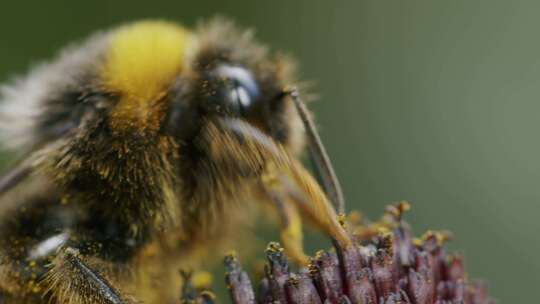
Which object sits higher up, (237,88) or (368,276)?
(237,88)

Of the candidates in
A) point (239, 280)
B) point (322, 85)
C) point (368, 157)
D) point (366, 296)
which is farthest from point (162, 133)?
point (322, 85)

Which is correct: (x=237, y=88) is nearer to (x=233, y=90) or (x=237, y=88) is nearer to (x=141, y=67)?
(x=233, y=90)

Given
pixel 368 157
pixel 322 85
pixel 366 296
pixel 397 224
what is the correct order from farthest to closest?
pixel 322 85 < pixel 368 157 < pixel 397 224 < pixel 366 296

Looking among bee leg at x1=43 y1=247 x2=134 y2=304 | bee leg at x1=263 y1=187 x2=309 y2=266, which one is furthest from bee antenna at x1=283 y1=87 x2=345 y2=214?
bee leg at x1=43 y1=247 x2=134 y2=304

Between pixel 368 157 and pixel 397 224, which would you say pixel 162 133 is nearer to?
pixel 397 224

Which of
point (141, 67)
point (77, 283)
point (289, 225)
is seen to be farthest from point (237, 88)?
point (77, 283)

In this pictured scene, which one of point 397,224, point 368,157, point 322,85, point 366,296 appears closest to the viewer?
point 366,296

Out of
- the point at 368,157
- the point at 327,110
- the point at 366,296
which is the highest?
the point at 327,110
